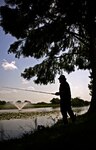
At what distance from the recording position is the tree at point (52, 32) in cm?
2097

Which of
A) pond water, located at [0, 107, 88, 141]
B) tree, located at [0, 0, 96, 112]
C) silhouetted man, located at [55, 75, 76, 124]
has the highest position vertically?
tree, located at [0, 0, 96, 112]

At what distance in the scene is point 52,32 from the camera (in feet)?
73.5

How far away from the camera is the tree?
21.0 meters

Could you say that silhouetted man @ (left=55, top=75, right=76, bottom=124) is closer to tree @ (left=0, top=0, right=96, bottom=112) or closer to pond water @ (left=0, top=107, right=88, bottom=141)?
pond water @ (left=0, top=107, right=88, bottom=141)

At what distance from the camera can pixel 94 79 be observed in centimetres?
2380

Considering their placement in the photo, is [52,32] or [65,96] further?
[52,32]

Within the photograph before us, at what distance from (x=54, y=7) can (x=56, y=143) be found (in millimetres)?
15971

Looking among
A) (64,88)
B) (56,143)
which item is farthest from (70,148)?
(64,88)

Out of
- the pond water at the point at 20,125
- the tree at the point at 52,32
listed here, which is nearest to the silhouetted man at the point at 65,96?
the pond water at the point at 20,125

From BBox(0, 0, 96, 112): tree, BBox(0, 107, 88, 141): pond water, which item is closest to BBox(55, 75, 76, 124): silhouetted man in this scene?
BBox(0, 107, 88, 141): pond water

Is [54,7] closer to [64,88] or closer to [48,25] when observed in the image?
[48,25]

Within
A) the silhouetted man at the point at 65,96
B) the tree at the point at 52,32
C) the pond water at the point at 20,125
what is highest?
the tree at the point at 52,32

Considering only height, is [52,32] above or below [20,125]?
above

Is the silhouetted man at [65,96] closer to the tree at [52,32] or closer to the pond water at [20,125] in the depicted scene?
the pond water at [20,125]
